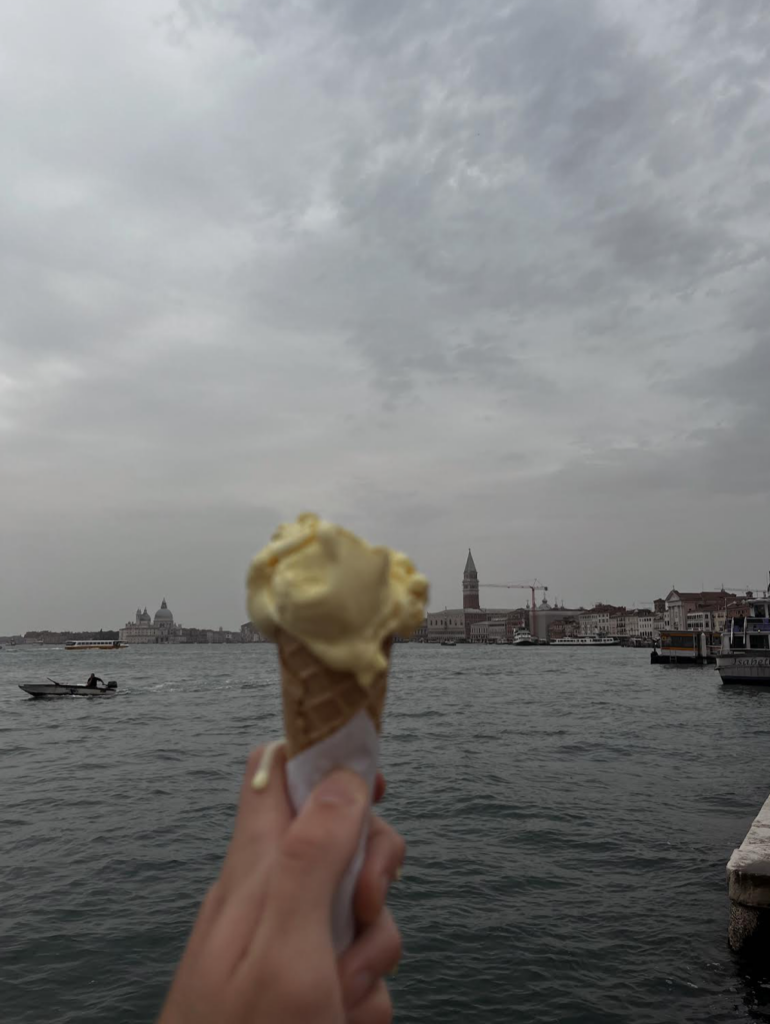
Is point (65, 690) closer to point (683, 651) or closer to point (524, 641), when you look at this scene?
point (683, 651)

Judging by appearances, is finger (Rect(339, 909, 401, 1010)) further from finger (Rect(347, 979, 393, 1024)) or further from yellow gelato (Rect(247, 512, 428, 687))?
yellow gelato (Rect(247, 512, 428, 687))

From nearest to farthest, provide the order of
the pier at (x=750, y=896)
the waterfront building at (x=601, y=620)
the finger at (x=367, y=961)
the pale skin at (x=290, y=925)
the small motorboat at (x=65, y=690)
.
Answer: the pale skin at (x=290, y=925) → the finger at (x=367, y=961) → the pier at (x=750, y=896) → the small motorboat at (x=65, y=690) → the waterfront building at (x=601, y=620)

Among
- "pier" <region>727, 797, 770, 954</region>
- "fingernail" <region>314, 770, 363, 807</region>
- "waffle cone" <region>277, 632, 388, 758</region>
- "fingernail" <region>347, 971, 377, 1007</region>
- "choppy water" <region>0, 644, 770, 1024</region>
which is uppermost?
"waffle cone" <region>277, 632, 388, 758</region>

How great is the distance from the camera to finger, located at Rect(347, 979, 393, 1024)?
52.9 inches

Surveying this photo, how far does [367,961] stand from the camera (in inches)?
53.1

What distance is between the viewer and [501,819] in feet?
38.6

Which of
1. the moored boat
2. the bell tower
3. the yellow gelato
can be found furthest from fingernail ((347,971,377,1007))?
the bell tower

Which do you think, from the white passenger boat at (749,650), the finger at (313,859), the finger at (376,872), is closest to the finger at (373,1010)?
the finger at (376,872)

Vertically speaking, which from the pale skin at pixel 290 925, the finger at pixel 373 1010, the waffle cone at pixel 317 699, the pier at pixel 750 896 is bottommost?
the pier at pixel 750 896

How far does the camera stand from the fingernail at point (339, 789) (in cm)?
133

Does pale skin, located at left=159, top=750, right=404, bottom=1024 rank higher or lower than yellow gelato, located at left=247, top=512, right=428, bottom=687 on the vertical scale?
lower

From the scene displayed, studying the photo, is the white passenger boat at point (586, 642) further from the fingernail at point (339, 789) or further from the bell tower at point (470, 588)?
the fingernail at point (339, 789)

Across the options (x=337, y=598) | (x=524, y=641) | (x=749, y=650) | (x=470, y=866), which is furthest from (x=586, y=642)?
(x=337, y=598)

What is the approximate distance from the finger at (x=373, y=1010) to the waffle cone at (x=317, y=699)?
449 mm
